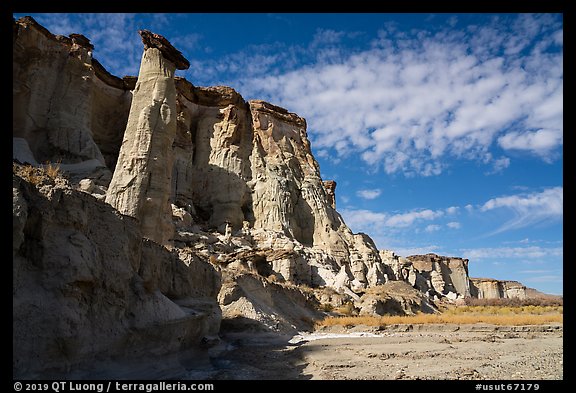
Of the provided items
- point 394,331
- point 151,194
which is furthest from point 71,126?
point 394,331

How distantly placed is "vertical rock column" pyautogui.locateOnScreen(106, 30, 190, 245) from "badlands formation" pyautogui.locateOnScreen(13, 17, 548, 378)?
0.09m

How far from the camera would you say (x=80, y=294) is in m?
6.12

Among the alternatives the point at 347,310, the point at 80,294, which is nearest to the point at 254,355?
the point at 80,294

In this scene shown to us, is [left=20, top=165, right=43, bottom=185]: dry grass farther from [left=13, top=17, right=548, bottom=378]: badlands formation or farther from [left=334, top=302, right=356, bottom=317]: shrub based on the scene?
[left=334, top=302, right=356, bottom=317]: shrub

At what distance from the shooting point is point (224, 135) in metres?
50.6

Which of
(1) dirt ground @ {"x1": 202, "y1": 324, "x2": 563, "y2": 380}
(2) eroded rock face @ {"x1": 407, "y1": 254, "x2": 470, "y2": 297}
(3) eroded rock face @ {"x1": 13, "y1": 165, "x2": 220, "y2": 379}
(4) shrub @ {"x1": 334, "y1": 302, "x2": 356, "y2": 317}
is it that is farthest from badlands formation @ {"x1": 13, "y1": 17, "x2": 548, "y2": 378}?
(1) dirt ground @ {"x1": 202, "y1": 324, "x2": 563, "y2": 380}

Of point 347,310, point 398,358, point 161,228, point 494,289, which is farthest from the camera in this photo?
point 494,289

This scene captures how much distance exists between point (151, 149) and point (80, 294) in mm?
21057

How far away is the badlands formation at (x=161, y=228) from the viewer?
5.93 metres

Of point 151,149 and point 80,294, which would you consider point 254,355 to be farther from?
point 151,149

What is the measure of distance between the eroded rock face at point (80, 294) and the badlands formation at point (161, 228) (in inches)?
0.9

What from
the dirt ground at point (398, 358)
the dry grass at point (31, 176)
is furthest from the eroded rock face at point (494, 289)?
the dry grass at point (31, 176)

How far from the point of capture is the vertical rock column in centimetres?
2386
